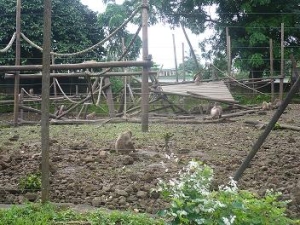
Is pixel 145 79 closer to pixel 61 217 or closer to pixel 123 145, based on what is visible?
pixel 123 145

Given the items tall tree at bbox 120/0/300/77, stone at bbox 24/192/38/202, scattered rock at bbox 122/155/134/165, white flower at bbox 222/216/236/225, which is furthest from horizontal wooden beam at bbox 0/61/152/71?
tall tree at bbox 120/0/300/77

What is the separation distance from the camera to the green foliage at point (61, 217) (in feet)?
9.97

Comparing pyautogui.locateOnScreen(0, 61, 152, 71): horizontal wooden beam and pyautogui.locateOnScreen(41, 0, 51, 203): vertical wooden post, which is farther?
pyautogui.locateOnScreen(0, 61, 152, 71): horizontal wooden beam

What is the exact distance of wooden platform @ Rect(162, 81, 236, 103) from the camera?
8.56 metres

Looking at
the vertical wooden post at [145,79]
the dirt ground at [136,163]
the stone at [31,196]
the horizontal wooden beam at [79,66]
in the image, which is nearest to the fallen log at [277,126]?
the dirt ground at [136,163]

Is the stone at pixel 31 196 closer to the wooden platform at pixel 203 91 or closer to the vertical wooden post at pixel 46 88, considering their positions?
the vertical wooden post at pixel 46 88

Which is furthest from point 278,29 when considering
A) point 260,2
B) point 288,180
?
point 288,180

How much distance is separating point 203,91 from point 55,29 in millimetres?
6857

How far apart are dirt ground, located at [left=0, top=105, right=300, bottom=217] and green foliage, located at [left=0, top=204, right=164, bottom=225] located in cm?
23

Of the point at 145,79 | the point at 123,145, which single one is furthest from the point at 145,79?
the point at 123,145

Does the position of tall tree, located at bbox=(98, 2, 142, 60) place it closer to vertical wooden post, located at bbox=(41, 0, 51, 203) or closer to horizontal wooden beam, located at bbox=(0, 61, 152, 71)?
horizontal wooden beam, located at bbox=(0, 61, 152, 71)

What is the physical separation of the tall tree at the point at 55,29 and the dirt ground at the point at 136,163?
6826mm

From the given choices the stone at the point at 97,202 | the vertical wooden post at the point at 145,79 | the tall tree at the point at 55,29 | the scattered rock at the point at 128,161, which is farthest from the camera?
the tall tree at the point at 55,29

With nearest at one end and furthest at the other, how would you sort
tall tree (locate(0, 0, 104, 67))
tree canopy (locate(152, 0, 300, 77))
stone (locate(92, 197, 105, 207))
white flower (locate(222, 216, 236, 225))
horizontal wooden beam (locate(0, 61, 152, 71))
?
white flower (locate(222, 216, 236, 225)) → stone (locate(92, 197, 105, 207)) → horizontal wooden beam (locate(0, 61, 152, 71)) → tall tree (locate(0, 0, 104, 67)) → tree canopy (locate(152, 0, 300, 77))
